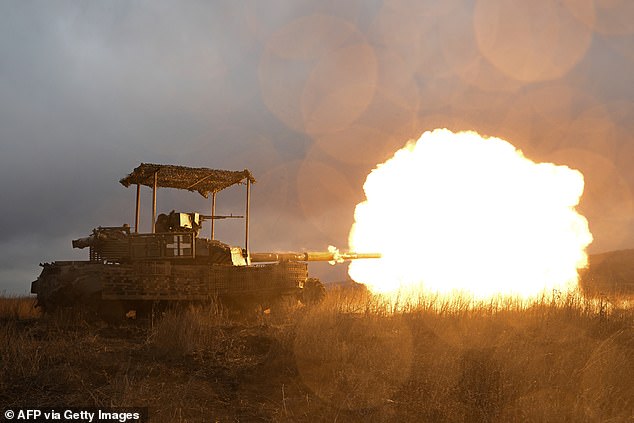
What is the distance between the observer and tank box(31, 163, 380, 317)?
15.4 m

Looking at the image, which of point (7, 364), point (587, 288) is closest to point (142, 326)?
point (7, 364)

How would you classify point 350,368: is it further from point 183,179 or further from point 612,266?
point 612,266

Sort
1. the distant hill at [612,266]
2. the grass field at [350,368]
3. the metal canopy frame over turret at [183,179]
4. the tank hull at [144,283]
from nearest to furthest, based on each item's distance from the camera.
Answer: the grass field at [350,368], the tank hull at [144,283], the metal canopy frame over turret at [183,179], the distant hill at [612,266]

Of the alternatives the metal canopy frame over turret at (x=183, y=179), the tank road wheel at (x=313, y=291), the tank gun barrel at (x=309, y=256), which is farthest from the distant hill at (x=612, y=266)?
the metal canopy frame over turret at (x=183, y=179)

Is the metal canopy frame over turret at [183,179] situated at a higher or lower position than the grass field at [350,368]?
higher

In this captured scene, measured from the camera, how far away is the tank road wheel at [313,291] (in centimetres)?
1902

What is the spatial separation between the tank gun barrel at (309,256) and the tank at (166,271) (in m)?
1.11

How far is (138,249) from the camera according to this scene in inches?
657

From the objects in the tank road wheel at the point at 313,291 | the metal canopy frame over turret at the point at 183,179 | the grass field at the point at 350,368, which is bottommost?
the grass field at the point at 350,368

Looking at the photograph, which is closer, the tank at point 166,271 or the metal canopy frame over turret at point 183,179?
the tank at point 166,271

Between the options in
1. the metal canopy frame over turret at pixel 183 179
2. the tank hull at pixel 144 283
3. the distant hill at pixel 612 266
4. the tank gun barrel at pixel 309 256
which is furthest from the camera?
the distant hill at pixel 612 266

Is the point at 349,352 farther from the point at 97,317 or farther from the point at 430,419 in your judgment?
the point at 97,317

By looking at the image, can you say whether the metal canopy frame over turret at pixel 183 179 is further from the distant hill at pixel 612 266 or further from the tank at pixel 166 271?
the distant hill at pixel 612 266

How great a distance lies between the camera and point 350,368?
9.18 meters
